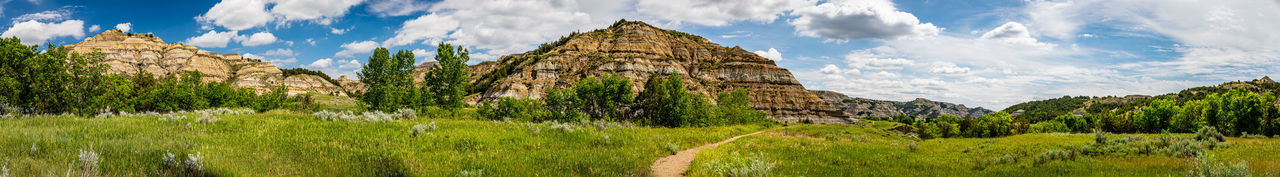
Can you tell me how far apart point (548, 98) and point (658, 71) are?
109 metres

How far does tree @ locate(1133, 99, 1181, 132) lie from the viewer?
61.8 meters

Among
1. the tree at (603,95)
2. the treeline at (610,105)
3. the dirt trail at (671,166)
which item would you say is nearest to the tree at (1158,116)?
the treeline at (610,105)

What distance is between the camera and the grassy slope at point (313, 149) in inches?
340

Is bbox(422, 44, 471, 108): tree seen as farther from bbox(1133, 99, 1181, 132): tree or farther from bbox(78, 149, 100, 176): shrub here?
bbox(1133, 99, 1181, 132): tree

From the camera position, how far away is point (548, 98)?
40062mm

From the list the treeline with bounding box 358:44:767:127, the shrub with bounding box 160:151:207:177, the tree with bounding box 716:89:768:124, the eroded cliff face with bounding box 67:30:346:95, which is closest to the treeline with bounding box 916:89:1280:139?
the tree with bounding box 716:89:768:124

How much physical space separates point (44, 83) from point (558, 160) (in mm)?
24699

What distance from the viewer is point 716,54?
186500 millimetres

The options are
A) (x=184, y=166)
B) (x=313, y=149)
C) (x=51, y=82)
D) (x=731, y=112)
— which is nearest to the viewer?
(x=184, y=166)

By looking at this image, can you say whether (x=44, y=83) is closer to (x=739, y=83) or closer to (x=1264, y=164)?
(x=1264, y=164)

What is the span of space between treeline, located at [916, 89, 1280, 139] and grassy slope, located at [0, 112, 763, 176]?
44461 millimetres

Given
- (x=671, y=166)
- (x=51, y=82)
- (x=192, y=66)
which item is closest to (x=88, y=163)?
(x=671, y=166)

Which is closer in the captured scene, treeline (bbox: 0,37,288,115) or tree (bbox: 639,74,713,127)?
treeline (bbox: 0,37,288,115)

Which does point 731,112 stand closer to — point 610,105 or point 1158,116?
point 610,105
